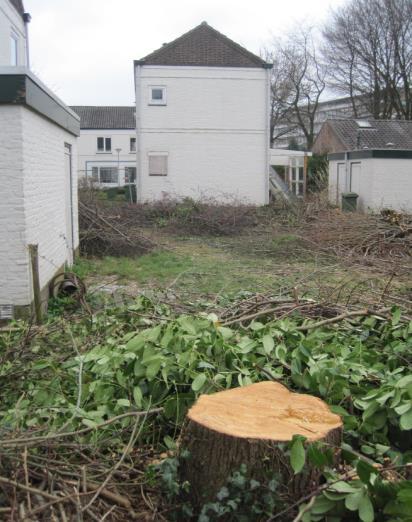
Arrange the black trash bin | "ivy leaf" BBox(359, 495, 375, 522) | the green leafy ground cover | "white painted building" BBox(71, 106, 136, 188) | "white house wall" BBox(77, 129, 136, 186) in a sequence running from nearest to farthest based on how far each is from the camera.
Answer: "ivy leaf" BBox(359, 495, 375, 522)
the green leafy ground cover
the black trash bin
"white painted building" BBox(71, 106, 136, 188)
"white house wall" BBox(77, 129, 136, 186)

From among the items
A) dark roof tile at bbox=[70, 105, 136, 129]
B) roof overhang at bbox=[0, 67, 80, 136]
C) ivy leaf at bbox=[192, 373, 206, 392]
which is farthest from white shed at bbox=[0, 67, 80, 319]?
dark roof tile at bbox=[70, 105, 136, 129]

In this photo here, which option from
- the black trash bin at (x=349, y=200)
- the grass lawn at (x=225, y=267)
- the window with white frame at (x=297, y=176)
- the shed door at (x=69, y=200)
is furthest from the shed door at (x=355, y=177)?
the shed door at (x=69, y=200)

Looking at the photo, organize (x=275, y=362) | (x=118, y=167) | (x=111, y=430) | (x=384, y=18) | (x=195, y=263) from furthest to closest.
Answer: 1. (x=118, y=167)
2. (x=384, y=18)
3. (x=195, y=263)
4. (x=275, y=362)
5. (x=111, y=430)

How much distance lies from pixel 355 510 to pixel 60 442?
158cm

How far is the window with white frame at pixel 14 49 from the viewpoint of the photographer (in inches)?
757

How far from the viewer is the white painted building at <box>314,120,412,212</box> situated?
24703mm

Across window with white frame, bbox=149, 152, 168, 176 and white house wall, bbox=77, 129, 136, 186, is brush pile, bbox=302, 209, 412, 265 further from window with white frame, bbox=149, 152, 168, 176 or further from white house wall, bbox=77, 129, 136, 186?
white house wall, bbox=77, 129, 136, 186

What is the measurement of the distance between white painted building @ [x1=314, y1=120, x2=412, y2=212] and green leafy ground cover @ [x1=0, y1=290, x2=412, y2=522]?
58.0ft

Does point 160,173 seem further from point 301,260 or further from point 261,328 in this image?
point 261,328

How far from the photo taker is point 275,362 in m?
4.41

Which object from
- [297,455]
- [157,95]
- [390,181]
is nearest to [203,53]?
[157,95]

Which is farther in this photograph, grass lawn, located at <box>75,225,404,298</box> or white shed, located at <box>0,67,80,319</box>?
grass lawn, located at <box>75,225,404,298</box>

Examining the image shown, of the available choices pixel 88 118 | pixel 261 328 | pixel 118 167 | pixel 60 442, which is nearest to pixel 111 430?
pixel 60 442

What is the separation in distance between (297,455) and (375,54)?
42045mm
